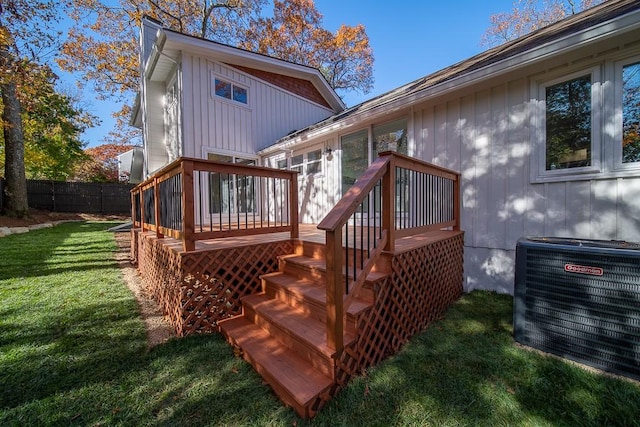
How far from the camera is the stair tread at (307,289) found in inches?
93.5

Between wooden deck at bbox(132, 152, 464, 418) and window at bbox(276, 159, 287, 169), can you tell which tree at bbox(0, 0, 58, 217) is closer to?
window at bbox(276, 159, 287, 169)

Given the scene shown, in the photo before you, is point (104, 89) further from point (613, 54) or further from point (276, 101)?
point (613, 54)

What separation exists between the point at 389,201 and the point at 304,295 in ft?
4.10

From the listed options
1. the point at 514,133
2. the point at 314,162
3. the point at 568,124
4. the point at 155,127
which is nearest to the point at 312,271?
the point at 514,133

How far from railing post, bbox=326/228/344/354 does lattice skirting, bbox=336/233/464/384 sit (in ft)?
0.56

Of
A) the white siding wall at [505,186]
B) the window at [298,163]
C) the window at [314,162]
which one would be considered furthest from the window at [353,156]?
the window at [298,163]

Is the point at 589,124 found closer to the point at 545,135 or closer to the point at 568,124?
the point at 568,124

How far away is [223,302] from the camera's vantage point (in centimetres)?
312

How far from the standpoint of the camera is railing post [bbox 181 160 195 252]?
9.50ft

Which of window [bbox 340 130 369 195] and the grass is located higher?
window [bbox 340 130 369 195]

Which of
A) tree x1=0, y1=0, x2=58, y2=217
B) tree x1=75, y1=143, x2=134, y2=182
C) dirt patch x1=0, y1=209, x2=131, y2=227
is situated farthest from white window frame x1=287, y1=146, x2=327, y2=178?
tree x1=75, y1=143, x2=134, y2=182

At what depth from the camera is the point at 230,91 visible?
24.6ft

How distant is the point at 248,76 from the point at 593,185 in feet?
26.2

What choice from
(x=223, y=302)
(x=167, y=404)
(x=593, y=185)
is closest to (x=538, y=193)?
(x=593, y=185)
